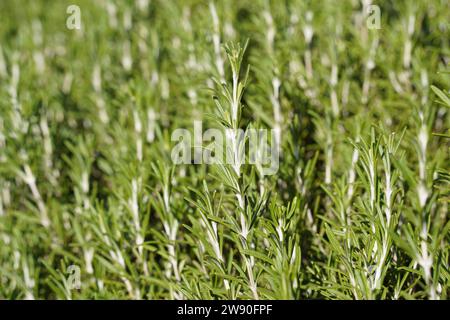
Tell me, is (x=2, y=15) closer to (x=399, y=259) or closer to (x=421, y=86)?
(x=421, y=86)

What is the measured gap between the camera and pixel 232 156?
141cm

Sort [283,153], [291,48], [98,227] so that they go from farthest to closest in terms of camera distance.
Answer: [291,48]
[283,153]
[98,227]

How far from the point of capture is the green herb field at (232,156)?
1.41 meters

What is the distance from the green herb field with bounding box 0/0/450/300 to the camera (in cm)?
141

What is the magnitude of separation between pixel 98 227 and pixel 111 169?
41 cm

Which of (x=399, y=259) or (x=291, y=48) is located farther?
(x=291, y=48)

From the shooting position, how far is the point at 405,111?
2172mm

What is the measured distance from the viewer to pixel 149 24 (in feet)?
9.49

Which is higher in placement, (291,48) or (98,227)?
(291,48)
